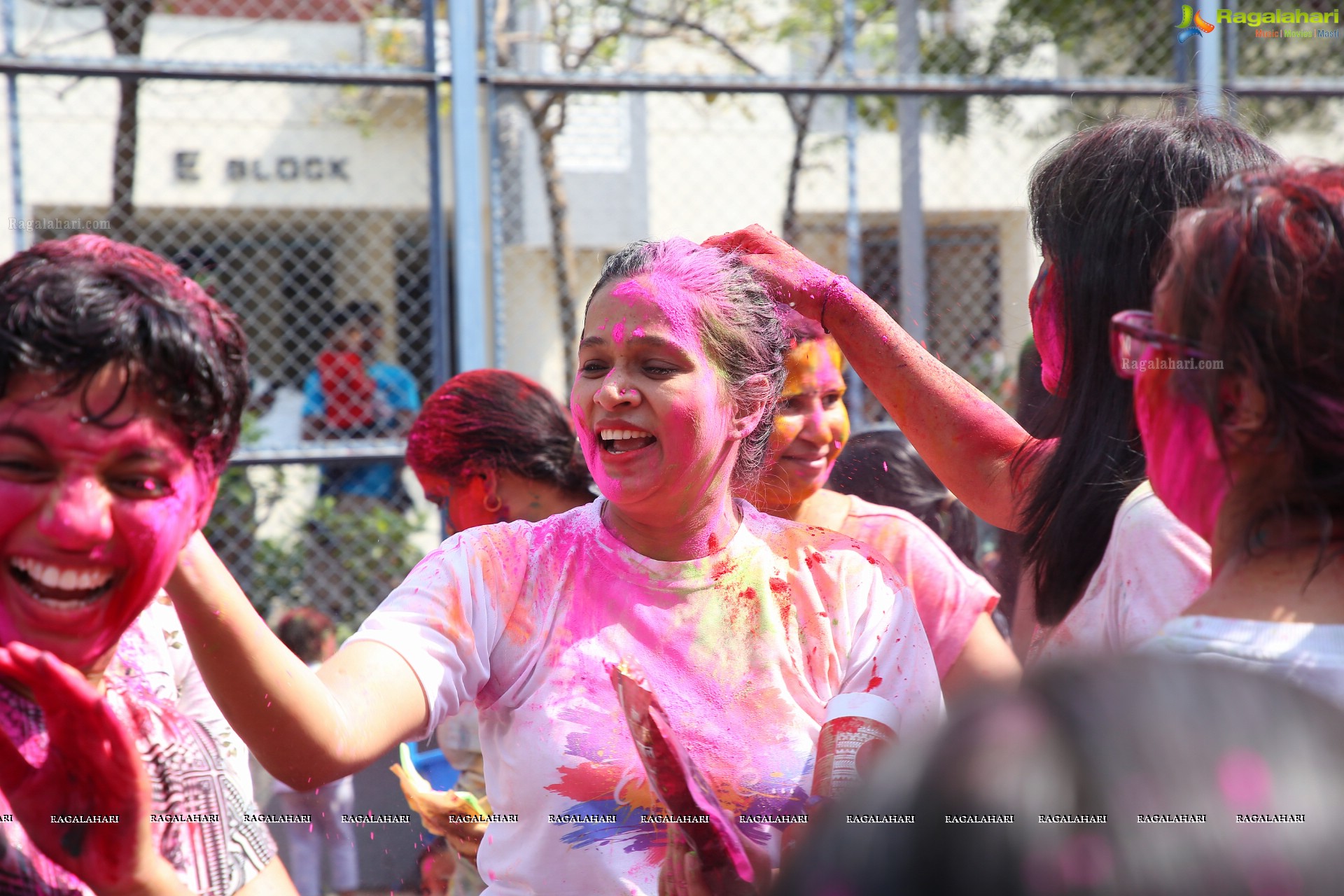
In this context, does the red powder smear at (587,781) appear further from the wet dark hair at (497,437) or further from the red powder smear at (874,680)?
the wet dark hair at (497,437)

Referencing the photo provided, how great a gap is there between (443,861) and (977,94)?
3.55 metres

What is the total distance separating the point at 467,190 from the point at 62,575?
3246 mm

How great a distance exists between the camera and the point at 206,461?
1311mm

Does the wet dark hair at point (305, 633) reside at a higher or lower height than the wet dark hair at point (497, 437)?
lower

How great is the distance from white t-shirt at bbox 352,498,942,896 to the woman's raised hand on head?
0.46 metres

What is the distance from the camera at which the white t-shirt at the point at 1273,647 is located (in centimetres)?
114

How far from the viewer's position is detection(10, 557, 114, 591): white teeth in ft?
3.97

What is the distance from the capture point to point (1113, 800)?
2.16 feet

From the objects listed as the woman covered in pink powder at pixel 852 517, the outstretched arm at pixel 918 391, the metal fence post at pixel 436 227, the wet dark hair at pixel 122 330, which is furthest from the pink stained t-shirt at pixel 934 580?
the metal fence post at pixel 436 227

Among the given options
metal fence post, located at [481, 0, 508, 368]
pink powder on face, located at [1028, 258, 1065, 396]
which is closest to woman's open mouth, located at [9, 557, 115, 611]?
pink powder on face, located at [1028, 258, 1065, 396]

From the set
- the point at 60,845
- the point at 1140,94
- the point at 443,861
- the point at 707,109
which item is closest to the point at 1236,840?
the point at 60,845

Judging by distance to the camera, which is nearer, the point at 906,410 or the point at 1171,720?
the point at 1171,720

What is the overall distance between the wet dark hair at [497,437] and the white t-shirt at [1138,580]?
1344mm

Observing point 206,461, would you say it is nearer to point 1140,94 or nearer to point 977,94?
point 977,94
